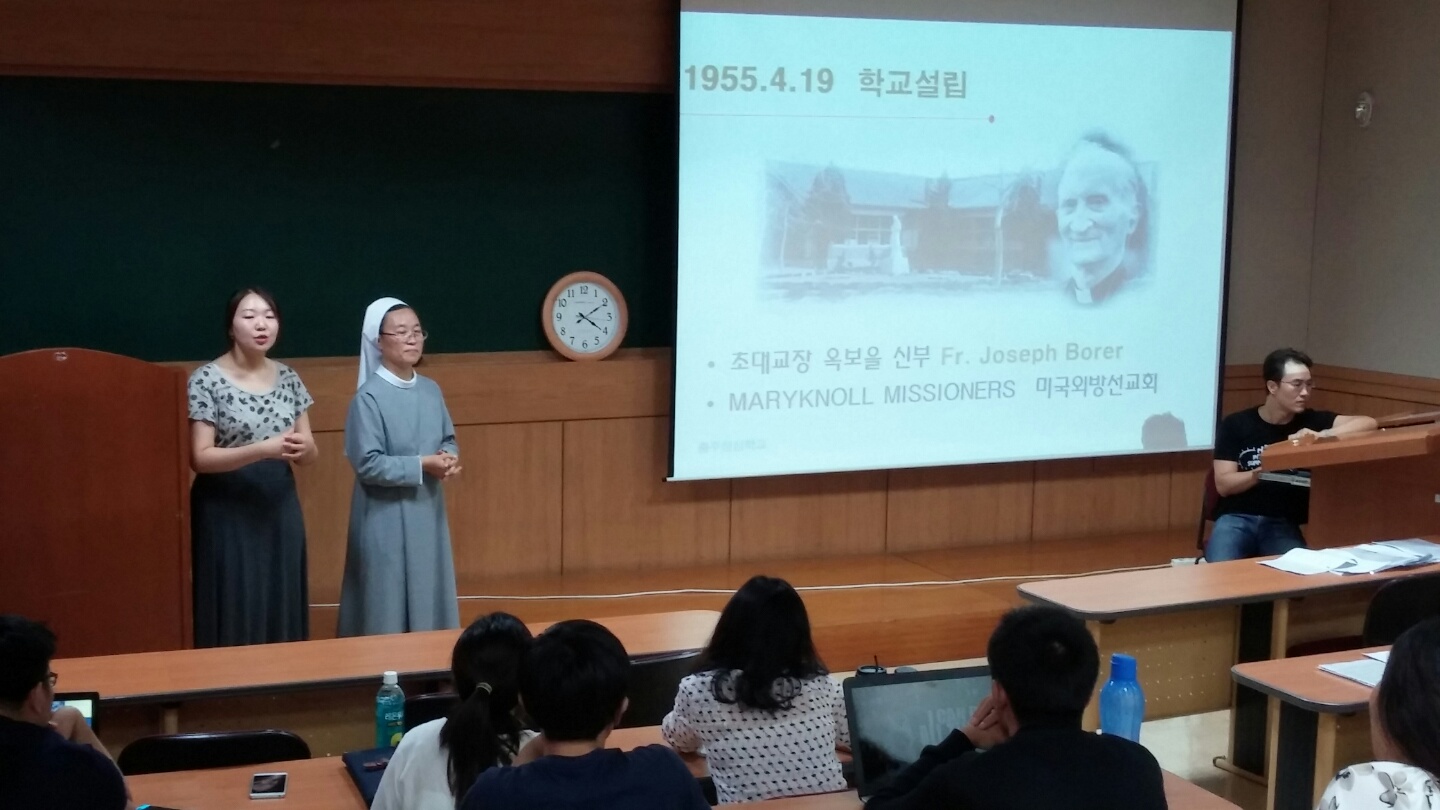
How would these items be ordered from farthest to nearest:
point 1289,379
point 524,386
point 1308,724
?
1. point 524,386
2. point 1289,379
3. point 1308,724

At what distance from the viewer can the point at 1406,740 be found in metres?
2.08

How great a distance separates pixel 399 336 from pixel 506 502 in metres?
1.77

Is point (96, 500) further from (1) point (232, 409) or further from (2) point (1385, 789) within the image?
(2) point (1385, 789)

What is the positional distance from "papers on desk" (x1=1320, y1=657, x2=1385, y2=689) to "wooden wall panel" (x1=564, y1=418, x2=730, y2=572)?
3316mm

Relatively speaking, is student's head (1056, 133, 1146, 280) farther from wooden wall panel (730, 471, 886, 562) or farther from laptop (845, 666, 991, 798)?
laptop (845, 666, 991, 798)

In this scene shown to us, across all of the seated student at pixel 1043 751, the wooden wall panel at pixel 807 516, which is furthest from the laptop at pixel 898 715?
the wooden wall panel at pixel 807 516

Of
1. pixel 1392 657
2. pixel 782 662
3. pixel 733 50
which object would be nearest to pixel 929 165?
pixel 733 50

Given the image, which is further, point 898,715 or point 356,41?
point 356,41

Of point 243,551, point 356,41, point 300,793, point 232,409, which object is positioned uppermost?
point 356,41

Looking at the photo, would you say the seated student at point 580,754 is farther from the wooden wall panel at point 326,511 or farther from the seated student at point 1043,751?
the wooden wall panel at point 326,511

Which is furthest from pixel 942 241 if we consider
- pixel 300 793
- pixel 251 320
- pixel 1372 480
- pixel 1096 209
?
pixel 300 793

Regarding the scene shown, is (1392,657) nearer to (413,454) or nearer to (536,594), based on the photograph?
(413,454)

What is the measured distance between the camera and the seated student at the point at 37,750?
2160 mm

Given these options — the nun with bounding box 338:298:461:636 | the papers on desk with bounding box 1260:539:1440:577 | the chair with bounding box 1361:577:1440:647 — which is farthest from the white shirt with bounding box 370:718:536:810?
the papers on desk with bounding box 1260:539:1440:577
